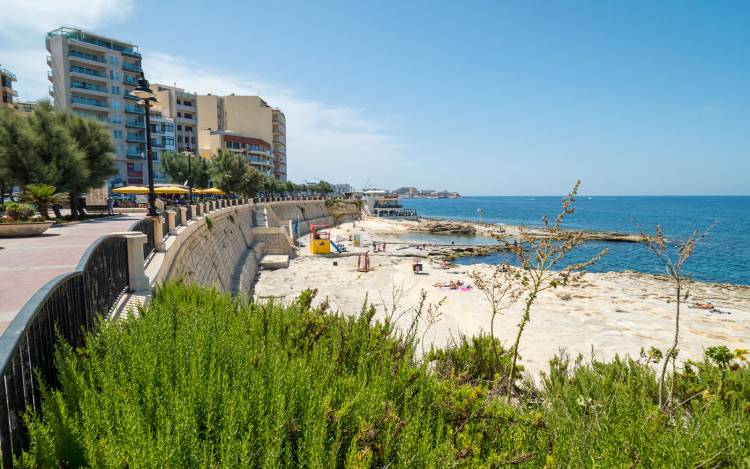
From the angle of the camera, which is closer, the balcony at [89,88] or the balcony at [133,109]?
the balcony at [89,88]

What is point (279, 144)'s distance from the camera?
105625 mm

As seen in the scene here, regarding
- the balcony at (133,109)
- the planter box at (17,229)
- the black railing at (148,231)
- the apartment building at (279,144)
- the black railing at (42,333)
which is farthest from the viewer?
the apartment building at (279,144)

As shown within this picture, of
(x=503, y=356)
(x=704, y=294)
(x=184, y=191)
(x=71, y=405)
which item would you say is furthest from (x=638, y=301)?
(x=184, y=191)

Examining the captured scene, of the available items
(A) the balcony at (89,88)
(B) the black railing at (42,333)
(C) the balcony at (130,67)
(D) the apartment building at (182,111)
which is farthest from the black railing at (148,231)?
(D) the apartment building at (182,111)

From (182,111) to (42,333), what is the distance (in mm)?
83789

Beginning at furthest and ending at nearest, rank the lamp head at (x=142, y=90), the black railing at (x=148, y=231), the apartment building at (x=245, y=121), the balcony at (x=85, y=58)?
the apartment building at (x=245, y=121)
the balcony at (x=85, y=58)
the lamp head at (x=142, y=90)
the black railing at (x=148, y=231)

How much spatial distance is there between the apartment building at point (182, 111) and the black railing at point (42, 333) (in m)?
74.3

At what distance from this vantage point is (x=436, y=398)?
A: 412 centimetres

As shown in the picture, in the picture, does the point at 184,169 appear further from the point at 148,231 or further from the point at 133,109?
the point at 148,231

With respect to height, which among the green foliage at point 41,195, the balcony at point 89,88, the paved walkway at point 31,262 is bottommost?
the paved walkway at point 31,262

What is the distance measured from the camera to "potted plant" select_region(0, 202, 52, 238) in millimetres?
14703

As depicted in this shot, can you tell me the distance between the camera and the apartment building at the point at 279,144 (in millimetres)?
103625

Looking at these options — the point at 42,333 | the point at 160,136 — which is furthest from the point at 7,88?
the point at 42,333

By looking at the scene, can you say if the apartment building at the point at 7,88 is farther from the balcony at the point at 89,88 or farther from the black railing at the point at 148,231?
the black railing at the point at 148,231
